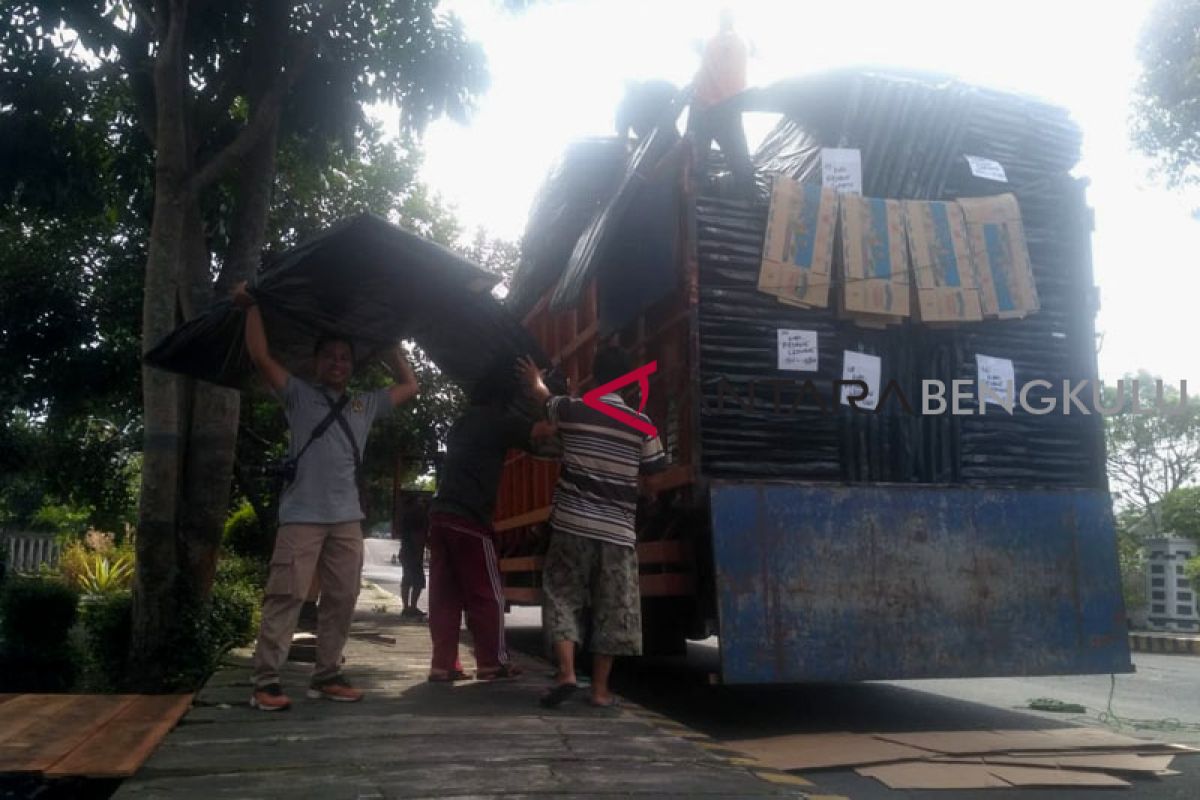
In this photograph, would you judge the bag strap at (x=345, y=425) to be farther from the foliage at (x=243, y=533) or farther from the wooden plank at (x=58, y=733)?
the foliage at (x=243, y=533)

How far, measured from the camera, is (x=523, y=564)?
830 cm

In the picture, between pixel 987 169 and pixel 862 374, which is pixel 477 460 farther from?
pixel 987 169

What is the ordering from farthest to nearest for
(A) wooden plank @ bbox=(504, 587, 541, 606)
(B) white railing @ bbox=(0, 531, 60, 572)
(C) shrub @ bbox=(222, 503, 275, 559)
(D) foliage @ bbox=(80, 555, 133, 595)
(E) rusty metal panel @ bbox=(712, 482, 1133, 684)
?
(B) white railing @ bbox=(0, 531, 60, 572), (C) shrub @ bbox=(222, 503, 275, 559), (D) foliage @ bbox=(80, 555, 133, 595), (A) wooden plank @ bbox=(504, 587, 541, 606), (E) rusty metal panel @ bbox=(712, 482, 1133, 684)

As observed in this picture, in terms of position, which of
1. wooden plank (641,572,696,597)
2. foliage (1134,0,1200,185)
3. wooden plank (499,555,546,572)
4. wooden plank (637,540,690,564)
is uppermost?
foliage (1134,0,1200,185)

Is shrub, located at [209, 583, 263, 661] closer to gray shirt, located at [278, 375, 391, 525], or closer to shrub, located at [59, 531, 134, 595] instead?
gray shirt, located at [278, 375, 391, 525]

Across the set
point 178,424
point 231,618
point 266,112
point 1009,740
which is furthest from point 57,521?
point 1009,740

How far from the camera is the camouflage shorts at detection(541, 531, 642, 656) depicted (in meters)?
4.70

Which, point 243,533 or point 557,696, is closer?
point 557,696

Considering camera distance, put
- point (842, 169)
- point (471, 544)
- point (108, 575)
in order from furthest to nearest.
Result: point (108, 575) → point (842, 169) → point (471, 544)

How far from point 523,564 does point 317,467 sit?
165 inches

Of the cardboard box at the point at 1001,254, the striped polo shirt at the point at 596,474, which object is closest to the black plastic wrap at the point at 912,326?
the cardboard box at the point at 1001,254

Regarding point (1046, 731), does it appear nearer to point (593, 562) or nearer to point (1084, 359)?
point (1084, 359)

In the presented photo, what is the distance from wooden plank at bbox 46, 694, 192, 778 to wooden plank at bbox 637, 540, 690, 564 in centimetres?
251

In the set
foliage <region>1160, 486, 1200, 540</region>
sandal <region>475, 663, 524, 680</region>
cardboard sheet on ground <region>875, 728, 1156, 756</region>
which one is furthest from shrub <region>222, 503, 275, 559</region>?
foliage <region>1160, 486, 1200, 540</region>
